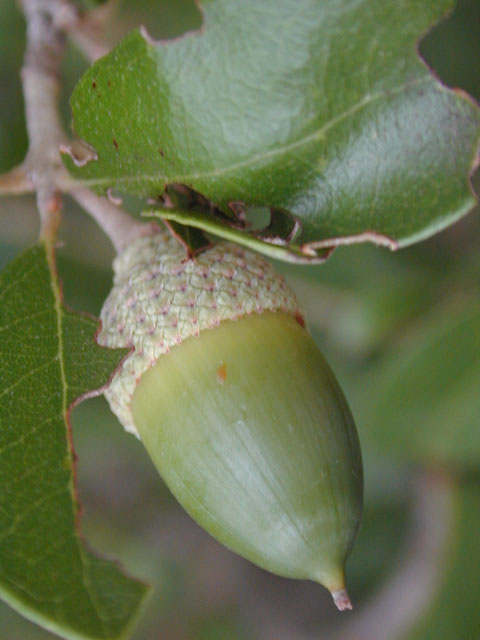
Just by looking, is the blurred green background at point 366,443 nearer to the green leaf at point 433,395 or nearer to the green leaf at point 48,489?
the green leaf at point 433,395

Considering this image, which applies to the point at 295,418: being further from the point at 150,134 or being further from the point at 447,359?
the point at 447,359

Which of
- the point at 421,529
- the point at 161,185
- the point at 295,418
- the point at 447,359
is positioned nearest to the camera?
the point at 295,418

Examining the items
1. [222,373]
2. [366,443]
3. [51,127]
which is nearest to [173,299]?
[222,373]

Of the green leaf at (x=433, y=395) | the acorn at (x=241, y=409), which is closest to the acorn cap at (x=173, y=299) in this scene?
the acorn at (x=241, y=409)

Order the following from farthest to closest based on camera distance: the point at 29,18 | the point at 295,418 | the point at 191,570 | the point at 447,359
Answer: the point at 191,570, the point at 447,359, the point at 29,18, the point at 295,418

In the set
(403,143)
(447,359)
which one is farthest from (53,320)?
(447,359)

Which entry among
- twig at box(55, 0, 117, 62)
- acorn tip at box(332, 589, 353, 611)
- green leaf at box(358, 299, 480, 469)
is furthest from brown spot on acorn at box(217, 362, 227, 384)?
green leaf at box(358, 299, 480, 469)
